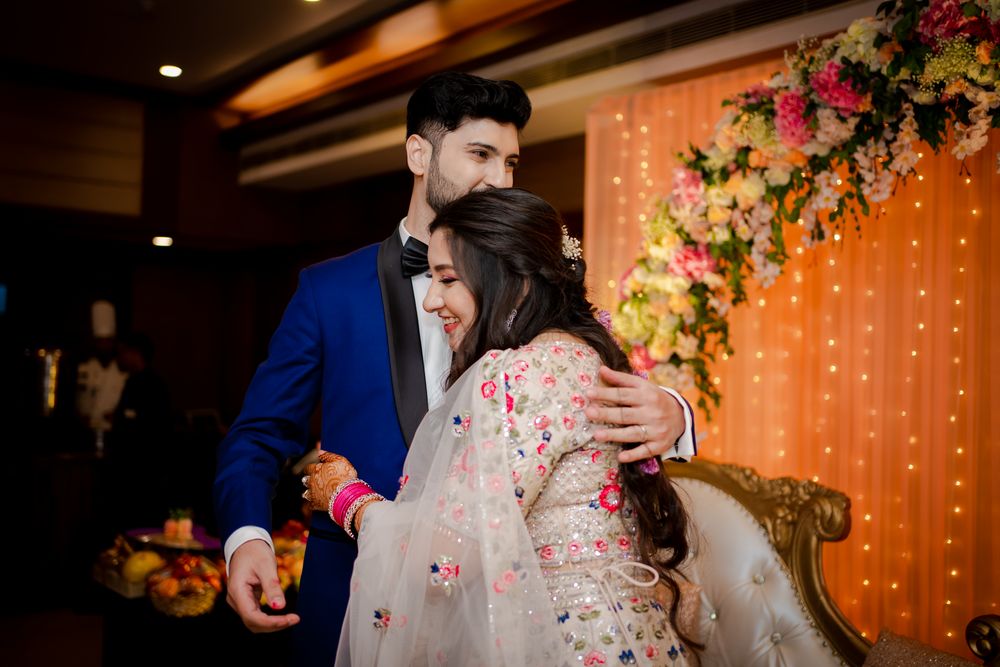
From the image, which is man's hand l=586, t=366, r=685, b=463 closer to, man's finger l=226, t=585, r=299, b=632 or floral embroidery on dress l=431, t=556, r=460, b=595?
floral embroidery on dress l=431, t=556, r=460, b=595

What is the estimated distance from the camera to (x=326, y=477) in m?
1.60

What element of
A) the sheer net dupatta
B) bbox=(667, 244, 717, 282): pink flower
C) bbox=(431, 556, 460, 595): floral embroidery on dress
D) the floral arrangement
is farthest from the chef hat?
bbox=(431, 556, 460, 595): floral embroidery on dress

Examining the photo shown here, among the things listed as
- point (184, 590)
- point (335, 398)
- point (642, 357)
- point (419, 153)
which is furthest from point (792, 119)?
point (184, 590)

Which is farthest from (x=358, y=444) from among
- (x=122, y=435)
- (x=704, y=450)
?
(x=122, y=435)

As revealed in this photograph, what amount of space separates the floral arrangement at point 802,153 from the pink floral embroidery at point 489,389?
1773mm

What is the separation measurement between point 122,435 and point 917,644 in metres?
5.58

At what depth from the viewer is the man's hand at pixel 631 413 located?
1.50 meters

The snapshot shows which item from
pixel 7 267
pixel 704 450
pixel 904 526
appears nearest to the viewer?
pixel 904 526

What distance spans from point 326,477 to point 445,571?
1.01 feet

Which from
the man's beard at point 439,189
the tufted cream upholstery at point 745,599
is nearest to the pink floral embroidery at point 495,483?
the man's beard at point 439,189

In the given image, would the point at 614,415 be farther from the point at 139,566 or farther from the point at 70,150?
the point at 70,150

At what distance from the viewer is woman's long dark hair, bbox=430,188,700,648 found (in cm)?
163

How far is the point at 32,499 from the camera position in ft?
21.2

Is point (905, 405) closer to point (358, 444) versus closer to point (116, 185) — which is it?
point (358, 444)
